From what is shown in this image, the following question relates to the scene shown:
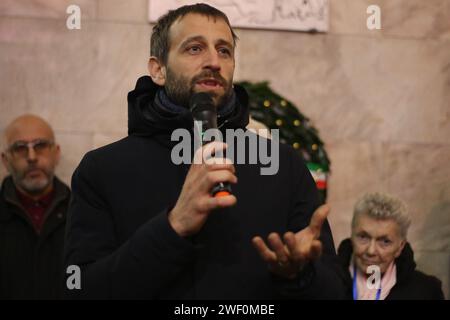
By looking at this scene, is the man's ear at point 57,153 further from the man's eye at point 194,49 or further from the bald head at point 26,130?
the man's eye at point 194,49

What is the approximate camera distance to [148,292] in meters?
1.77

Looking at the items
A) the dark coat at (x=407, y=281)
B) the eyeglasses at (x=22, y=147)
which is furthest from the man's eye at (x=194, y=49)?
the eyeglasses at (x=22, y=147)

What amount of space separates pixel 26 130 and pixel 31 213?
1.74 ft

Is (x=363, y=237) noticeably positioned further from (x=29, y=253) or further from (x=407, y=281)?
(x=29, y=253)

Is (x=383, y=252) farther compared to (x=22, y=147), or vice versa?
(x=22, y=147)

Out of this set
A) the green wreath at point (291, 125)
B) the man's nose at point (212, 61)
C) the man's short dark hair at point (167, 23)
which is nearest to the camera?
the man's nose at point (212, 61)

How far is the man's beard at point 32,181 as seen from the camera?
446 cm

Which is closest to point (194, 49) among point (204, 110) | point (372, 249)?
point (204, 110)

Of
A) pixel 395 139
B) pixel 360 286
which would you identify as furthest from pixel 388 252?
pixel 395 139

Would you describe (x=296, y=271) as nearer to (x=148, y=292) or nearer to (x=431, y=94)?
(x=148, y=292)

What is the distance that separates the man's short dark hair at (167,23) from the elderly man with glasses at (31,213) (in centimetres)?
226

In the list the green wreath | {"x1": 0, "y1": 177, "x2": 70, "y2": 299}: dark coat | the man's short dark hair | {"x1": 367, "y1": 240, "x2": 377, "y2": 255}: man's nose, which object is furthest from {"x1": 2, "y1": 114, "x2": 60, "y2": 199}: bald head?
the man's short dark hair

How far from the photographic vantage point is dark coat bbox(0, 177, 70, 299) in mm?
4180

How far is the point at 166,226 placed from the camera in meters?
1.76
